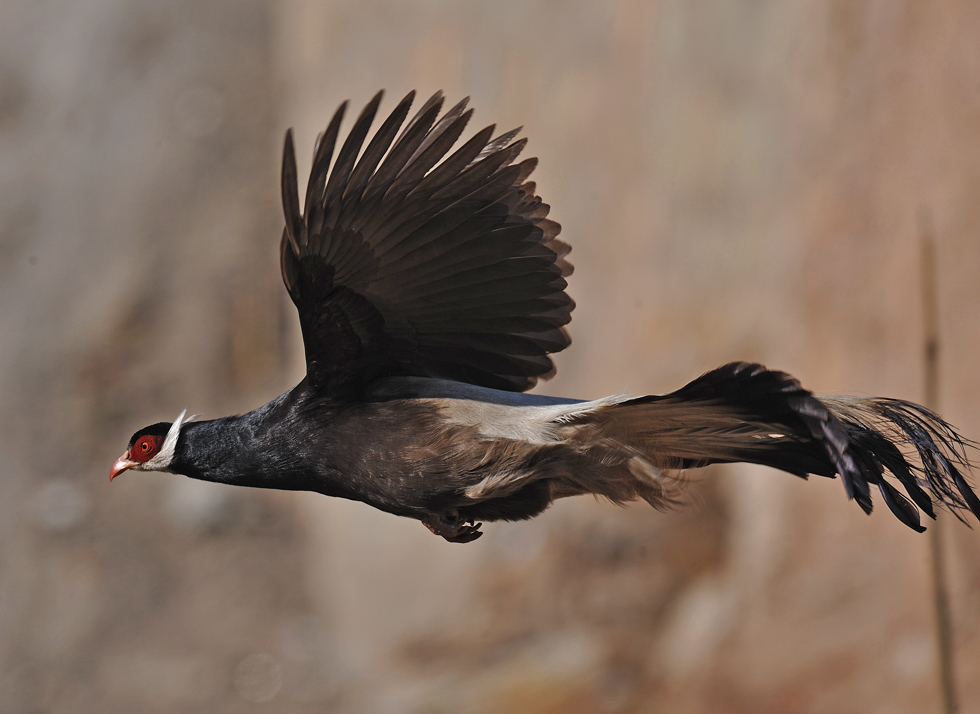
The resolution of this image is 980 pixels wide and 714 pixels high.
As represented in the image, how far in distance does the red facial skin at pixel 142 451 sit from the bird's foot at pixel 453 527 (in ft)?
3.10

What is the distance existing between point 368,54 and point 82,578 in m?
5.55

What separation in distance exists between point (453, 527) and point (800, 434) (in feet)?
3.55

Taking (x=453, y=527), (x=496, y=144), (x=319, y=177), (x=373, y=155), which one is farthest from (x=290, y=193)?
(x=453, y=527)

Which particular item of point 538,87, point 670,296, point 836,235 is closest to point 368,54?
point 538,87

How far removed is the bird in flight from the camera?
2.40 meters

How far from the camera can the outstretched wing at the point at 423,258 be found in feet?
8.09

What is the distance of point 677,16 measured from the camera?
253 inches

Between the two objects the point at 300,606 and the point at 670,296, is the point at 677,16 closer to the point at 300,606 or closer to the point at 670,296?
the point at 670,296

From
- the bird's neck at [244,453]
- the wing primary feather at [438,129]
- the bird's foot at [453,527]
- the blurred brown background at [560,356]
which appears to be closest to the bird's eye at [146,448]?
the bird's neck at [244,453]

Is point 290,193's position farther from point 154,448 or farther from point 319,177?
point 154,448

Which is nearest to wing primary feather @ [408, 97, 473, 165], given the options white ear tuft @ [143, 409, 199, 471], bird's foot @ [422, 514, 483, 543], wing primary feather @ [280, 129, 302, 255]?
wing primary feather @ [280, 129, 302, 255]

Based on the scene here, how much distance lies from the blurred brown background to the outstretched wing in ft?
1.99

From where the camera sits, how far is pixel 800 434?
2.34 m

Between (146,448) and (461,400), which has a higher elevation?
(461,400)
